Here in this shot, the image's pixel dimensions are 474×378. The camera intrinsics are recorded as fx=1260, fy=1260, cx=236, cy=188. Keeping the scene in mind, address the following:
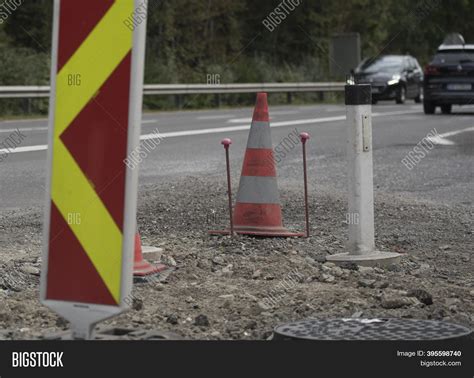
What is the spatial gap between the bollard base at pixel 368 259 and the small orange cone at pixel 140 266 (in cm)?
109

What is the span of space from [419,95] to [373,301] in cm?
3402

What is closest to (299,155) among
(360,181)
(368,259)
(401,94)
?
(360,181)

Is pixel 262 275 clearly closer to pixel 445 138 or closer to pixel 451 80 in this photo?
A: pixel 445 138

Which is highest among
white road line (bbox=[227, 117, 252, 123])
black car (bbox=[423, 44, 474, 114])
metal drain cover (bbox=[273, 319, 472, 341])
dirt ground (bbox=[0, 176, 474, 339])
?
black car (bbox=[423, 44, 474, 114])

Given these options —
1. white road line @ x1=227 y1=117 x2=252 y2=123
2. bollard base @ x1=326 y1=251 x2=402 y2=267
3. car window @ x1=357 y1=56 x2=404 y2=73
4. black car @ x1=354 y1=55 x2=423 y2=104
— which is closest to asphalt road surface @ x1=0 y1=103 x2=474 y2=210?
white road line @ x1=227 y1=117 x2=252 y2=123

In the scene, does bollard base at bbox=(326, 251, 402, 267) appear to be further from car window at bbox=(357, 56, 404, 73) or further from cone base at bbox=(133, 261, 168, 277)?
car window at bbox=(357, 56, 404, 73)

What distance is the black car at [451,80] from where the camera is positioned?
27.8 m

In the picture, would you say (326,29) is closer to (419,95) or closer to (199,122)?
(419,95)

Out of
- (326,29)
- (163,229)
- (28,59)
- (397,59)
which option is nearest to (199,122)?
(28,59)

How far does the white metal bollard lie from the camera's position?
7.60 metres

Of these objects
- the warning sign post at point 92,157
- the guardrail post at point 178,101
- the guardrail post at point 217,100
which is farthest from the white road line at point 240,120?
the warning sign post at point 92,157

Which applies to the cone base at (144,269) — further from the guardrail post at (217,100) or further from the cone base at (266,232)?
the guardrail post at (217,100)

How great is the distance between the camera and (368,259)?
Result: 754cm

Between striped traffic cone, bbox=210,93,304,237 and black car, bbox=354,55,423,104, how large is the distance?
28416mm
